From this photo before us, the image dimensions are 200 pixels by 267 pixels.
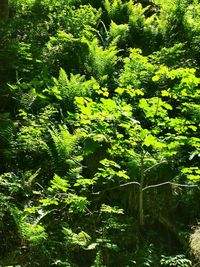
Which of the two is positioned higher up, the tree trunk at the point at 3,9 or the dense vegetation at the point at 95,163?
the tree trunk at the point at 3,9

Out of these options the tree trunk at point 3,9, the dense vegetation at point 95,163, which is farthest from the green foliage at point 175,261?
the tree trunk at point 3,9

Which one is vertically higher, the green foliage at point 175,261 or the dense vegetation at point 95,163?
the dense vegetation at point 95,163

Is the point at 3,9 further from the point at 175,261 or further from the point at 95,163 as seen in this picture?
the point at 175,261

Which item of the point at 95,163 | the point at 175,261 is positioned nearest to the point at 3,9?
the point at 95,163

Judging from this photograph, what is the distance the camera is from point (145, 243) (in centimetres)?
500

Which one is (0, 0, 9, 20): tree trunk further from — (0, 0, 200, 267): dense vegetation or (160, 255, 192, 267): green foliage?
(160, 255, 192, 267): green foliage

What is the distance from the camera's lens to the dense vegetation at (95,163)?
4.59 meters

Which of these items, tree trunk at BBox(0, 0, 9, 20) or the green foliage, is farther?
tree trunk at BBox(0, 0, 9, 20)

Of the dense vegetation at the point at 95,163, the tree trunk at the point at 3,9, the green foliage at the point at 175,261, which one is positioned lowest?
the green foliage at the point at 175,261

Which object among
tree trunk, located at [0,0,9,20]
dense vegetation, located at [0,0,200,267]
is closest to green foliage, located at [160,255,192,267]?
dense vegetation, located at [0,0,200,267]

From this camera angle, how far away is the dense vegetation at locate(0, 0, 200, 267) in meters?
4.59

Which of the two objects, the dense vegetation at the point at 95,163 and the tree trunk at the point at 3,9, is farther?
the tree trunk at the point at 3,9

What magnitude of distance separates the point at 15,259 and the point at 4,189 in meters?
0.96

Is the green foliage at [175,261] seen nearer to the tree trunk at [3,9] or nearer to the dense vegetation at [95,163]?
the dense vegetation at [95,163]
